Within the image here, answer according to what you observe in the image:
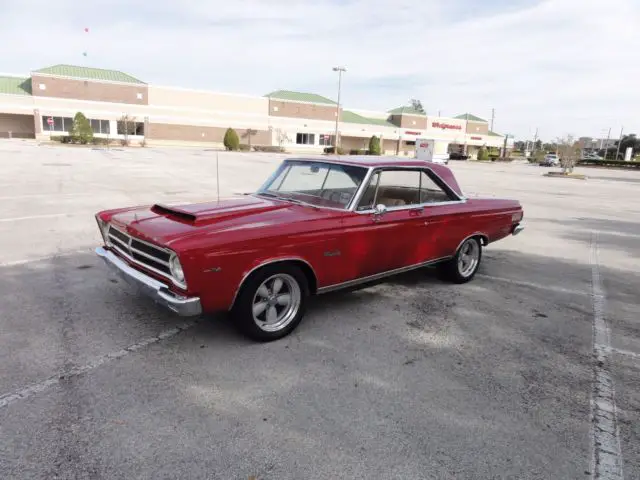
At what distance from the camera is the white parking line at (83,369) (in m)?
2.94

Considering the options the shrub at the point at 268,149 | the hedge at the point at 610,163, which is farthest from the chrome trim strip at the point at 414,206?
the hedge at the point at 610,163

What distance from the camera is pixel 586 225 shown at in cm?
1089

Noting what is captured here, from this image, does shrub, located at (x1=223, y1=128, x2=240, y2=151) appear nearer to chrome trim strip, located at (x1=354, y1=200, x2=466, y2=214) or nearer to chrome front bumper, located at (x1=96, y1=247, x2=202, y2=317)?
chrome trim strip, located at (x1=354, y1=200, x2=466, y2=214)

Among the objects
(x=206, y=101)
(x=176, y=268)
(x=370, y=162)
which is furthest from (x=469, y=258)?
(x=206, y=101)

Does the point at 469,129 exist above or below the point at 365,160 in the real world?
above

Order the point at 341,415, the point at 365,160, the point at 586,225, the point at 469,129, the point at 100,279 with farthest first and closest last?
the point at 469,129 < the point at 586,225 < the point at 100,279 < the point at 365,160 < the point at 341,415

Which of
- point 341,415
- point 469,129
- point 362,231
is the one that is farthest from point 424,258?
point 469,129

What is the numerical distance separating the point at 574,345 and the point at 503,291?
4.80 feet

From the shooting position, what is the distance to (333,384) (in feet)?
10.7

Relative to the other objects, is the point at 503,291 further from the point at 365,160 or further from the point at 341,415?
the point at 341,415

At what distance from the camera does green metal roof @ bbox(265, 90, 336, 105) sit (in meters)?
65.6

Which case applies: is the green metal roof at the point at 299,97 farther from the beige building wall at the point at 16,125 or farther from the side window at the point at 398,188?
the side window at the point at 398,188

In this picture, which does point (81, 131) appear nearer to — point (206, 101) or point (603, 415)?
point (206, 101)

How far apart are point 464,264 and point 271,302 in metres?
3.00
